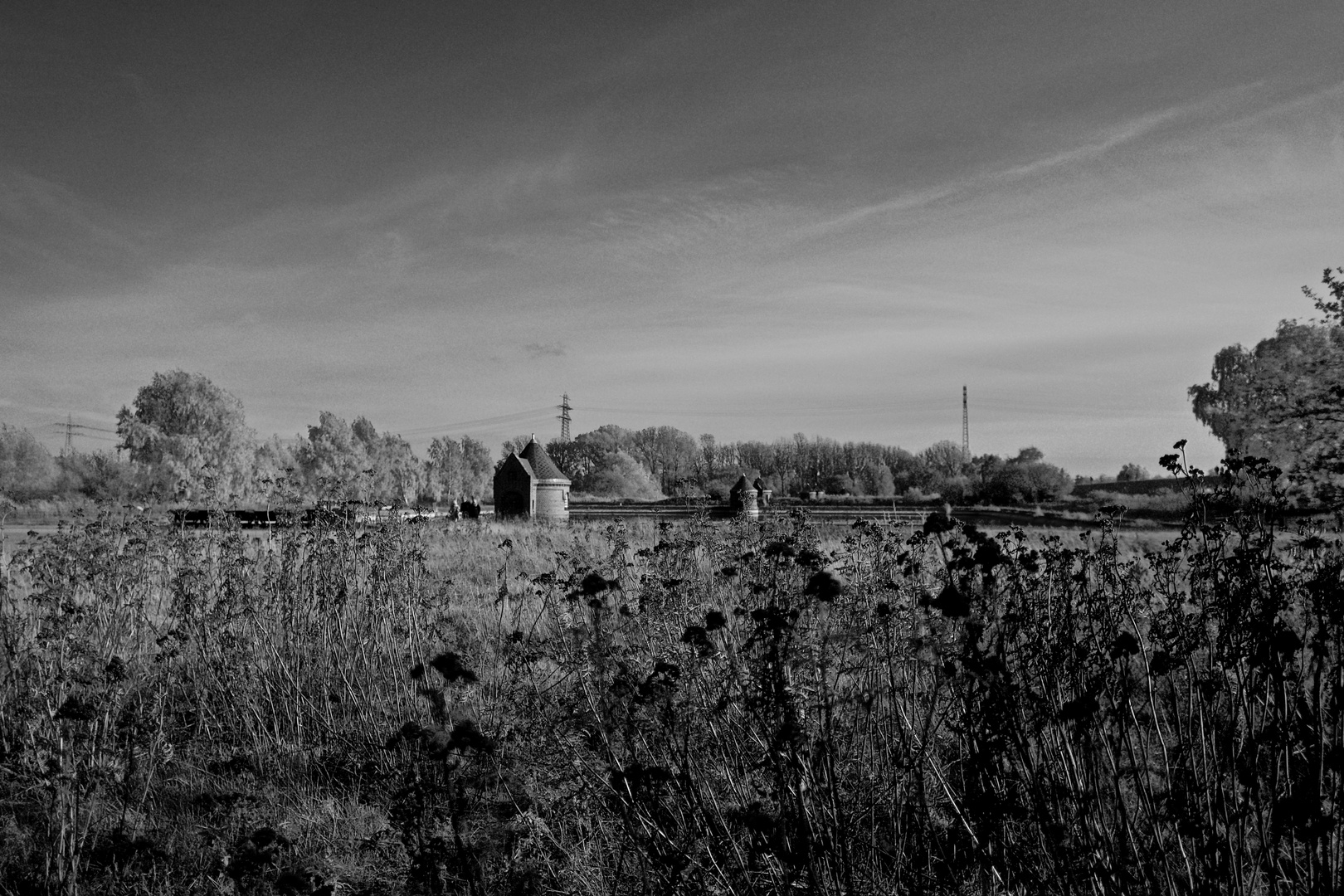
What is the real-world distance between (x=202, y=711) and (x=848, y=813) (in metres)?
4.66

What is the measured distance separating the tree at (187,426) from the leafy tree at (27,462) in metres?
18.7

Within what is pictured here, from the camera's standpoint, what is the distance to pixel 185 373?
1912 inches

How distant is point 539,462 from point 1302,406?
100 ft

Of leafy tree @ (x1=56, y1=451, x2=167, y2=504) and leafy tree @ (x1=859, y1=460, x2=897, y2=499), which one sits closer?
leafy tree @ (x1=56, y1=451, x2=167, y2=504)

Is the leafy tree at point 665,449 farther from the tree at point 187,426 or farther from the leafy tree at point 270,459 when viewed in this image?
the tree at point 187,426

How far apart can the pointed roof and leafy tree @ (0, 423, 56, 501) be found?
42.5 meters

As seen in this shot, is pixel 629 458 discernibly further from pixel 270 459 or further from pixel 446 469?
pixel 270 459

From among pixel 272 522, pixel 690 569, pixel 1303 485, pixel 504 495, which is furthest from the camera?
pixel 504 495

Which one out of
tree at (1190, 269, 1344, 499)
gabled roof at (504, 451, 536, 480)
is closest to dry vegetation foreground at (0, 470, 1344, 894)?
tree at (1190, 269, 1344, 499)

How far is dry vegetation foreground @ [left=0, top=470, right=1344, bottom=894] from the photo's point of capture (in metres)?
2.67

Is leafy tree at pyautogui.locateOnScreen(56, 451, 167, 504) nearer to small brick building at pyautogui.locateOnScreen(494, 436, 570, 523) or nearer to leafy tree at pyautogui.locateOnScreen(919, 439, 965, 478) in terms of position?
small brick building at pyautogui.locateOnScreen(494, 436, 570, 523)

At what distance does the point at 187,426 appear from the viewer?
48062 millimetres

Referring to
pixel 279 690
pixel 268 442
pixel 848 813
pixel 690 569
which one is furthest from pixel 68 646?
pixel 268 442

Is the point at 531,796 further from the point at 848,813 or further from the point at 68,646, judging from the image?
the point at 68,646
